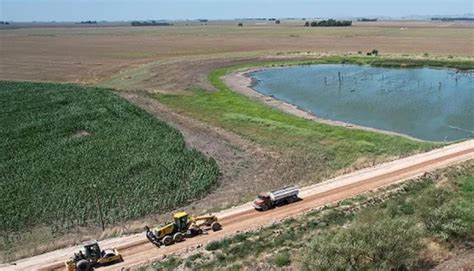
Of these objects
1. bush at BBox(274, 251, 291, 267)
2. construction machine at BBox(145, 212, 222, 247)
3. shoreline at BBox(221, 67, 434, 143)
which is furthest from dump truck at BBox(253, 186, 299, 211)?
shoreline at BBox(221, 67, 434, 143)

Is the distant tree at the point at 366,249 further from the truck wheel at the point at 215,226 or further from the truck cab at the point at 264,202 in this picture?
the truck cab at the point at 264,202

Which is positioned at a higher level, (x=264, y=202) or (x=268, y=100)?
(x=268, y=100)

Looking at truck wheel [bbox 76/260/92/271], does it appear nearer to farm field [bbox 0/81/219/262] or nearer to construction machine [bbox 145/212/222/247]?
construction machine [bbox 145/212/222/247]

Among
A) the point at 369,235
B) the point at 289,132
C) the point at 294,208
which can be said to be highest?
the point at 369,235

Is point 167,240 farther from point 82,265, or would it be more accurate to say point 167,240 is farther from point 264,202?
point 264,202

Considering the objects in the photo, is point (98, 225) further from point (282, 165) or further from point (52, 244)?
point (282, 165)

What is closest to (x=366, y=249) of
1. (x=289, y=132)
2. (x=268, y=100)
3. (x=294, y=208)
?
(x=294, y=208)
